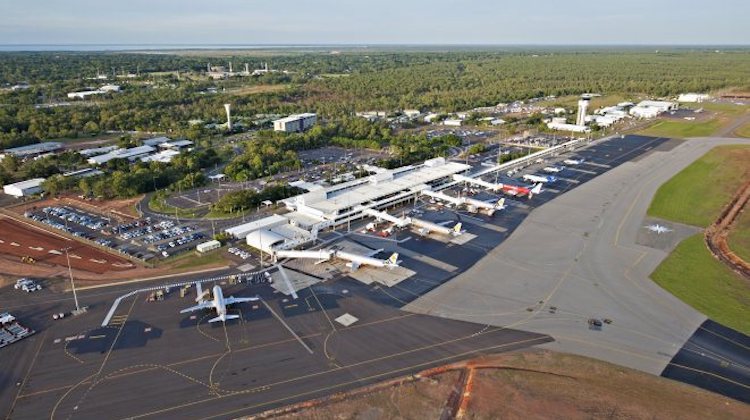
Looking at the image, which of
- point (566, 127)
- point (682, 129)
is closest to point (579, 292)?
point (566, 127)

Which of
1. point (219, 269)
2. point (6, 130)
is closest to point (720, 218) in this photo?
point (219, 269)

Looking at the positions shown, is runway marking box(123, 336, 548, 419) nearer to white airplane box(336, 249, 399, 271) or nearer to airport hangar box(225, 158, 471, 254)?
white airplane box(336, 249, 399, 271)

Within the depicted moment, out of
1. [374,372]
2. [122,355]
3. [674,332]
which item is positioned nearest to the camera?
[374,372]

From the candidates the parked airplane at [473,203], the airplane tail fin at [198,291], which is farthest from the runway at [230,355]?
the parked airplane at [473,203]

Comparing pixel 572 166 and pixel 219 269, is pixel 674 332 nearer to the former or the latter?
pixel 219 269

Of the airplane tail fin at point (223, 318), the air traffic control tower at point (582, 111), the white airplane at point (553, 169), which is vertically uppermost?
the air traffic control tower at point (582, 111)

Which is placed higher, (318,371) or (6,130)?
(6,130)

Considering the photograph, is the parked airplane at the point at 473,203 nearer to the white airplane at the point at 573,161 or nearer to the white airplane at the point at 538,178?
the white airplane at the point at 538,178
